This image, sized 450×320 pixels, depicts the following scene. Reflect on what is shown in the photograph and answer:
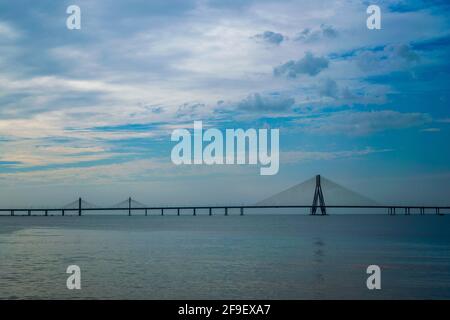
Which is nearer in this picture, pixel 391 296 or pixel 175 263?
pixel 391 296

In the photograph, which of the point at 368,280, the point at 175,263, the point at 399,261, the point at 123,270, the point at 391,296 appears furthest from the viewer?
the point at 399,261

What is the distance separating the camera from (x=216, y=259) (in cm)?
3878

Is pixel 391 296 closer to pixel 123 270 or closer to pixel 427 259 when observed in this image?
pixel 123 270

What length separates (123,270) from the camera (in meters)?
31.4

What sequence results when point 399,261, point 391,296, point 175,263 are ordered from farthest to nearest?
point 399,261
point 175,263
point 391,296

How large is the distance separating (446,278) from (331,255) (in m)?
13.6
